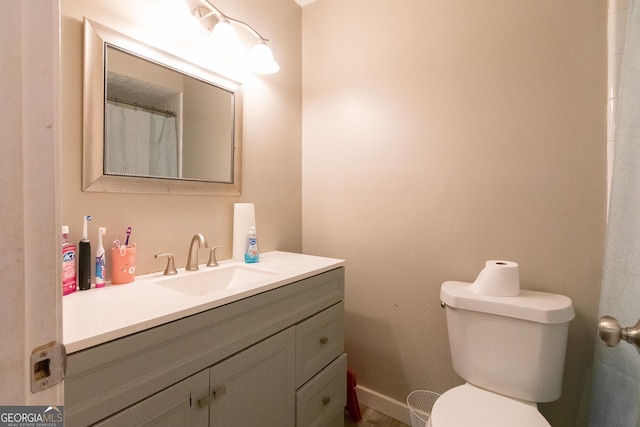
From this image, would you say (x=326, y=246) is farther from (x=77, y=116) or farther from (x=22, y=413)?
(x=22, y=413)

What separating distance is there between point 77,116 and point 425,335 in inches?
68.6

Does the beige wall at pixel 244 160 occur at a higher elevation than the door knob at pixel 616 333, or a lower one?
higher

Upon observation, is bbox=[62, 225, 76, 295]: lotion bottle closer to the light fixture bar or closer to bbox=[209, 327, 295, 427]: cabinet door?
bbox=[209, 327, 295, 427]: cabinet door

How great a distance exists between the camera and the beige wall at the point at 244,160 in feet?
3.18

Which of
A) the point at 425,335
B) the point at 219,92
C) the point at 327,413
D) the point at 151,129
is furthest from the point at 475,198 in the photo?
the point at 151,129

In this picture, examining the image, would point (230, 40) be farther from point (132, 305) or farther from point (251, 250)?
point (132, 305)

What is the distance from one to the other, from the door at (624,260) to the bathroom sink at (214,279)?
3.76 ft

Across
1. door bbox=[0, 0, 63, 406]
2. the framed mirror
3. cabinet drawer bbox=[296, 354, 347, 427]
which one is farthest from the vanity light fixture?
cabinet drawer bbox=[296, 354, 347, 427]

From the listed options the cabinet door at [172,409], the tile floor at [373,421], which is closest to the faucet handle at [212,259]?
the cabinet door at [172,409]

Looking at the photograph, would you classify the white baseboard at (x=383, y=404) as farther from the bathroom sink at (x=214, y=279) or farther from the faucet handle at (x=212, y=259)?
the faucet handle at (x=212, y=259)

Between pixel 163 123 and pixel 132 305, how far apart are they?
73 cm

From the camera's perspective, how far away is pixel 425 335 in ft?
4.96

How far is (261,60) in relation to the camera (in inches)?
58.9

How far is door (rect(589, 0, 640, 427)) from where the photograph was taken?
2.73ft
